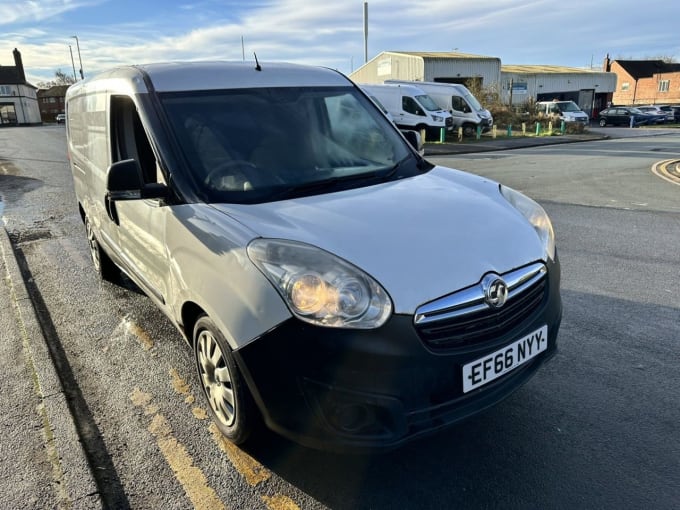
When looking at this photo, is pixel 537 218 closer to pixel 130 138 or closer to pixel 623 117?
pixel 130 138

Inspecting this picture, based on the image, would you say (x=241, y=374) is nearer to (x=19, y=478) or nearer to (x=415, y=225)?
(x=415, y=225)

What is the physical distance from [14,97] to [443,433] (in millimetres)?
88232

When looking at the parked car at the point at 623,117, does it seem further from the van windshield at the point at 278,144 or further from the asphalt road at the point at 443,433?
the van windshield at the point at 278,144

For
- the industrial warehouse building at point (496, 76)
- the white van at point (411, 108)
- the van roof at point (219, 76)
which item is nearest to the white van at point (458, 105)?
the white van at point (411, 108)

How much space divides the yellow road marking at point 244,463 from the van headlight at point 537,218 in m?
1.83

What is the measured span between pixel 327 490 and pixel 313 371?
2.38 ft

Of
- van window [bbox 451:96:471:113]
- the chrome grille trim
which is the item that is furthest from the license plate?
van window [bbox 451:96:471:113]

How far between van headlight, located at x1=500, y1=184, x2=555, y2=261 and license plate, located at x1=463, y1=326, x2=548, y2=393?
47 centimetres

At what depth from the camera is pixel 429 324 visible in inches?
Result: 83.9

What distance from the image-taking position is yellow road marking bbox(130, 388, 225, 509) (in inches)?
94.4

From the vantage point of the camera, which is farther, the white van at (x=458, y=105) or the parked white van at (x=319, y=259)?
the white van at (x=458, y=105)

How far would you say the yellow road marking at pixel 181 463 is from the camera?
7.87 feet

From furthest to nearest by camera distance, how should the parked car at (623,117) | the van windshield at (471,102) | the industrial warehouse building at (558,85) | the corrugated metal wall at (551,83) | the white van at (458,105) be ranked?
the industrial warehouse building at (558,85), the corrugated metal wall at (551,83), the parked car at (623,117), the van windshield at (471,102), the white van at (458,105)

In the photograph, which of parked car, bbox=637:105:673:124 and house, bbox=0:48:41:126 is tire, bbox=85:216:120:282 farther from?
house, bbox=0:48:41:126
